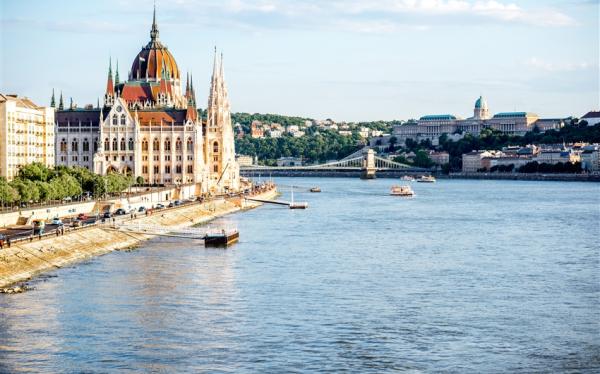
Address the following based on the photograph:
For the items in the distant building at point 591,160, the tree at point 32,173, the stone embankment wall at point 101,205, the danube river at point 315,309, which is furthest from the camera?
the distant building at point 591,160

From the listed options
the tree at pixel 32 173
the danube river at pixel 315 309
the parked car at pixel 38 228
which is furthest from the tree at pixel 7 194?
the tree at pixel 32 173

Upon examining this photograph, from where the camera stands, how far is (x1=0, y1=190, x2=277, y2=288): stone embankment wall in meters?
40.1

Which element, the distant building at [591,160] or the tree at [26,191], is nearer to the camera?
the tree at [26,191]

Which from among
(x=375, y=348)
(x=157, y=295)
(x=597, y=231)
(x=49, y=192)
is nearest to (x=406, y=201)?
(x=597, y=231)

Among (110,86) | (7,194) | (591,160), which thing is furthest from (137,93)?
(591,160)

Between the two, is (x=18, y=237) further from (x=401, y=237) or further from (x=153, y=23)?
(x=153, y=23)

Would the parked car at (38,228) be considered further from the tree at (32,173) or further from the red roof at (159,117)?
the red roof at (159,117)

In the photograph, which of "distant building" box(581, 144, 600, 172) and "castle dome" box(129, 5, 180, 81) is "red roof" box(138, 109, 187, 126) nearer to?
"castle dome" box(129, 5, 180, 81)

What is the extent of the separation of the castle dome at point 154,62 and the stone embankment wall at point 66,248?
5105 cm

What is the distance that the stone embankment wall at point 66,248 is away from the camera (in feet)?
132

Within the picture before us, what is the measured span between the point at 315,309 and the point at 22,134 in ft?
146

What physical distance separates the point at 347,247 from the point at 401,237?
7.43m

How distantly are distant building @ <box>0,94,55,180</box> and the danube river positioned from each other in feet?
63.0

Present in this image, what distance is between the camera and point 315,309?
3519cm
